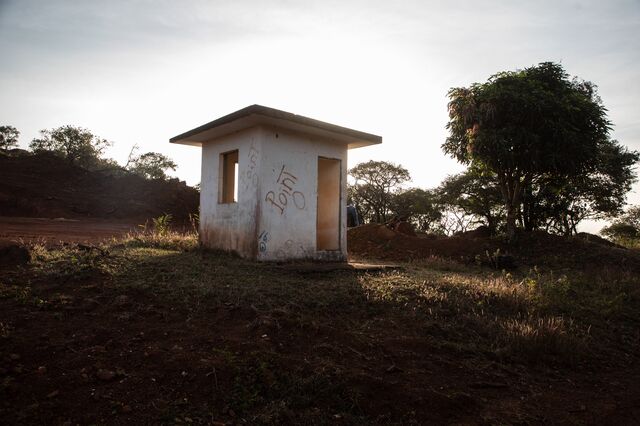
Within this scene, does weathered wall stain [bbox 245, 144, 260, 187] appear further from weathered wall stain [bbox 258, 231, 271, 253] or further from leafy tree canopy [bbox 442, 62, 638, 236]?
leafy tree canopy [bbox 442, 62, 638, 236]

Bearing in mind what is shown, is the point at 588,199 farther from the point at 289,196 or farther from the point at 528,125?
the point at 289,196

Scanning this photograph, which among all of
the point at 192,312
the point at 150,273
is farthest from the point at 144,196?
the point at 192,312

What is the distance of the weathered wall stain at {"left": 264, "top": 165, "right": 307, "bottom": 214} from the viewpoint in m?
7.98

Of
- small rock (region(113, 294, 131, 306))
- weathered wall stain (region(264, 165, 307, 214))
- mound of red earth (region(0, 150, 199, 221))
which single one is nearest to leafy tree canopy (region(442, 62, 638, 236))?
weathered wall stain (region(264, 165, 307, 214))

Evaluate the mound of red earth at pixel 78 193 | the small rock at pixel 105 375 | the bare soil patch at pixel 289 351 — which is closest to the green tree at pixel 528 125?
the bare soil patch at pixel 289 351

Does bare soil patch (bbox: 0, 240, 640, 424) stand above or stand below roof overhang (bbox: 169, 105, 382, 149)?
below

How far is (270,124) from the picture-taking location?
313 inches

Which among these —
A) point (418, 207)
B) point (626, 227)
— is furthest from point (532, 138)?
point (626, 227)

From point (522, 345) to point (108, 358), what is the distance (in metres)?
4.12

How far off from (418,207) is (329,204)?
13.2m

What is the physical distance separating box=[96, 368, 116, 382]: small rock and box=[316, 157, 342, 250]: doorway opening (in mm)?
6390

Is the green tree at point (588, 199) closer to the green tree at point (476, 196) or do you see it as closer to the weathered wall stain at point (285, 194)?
the green tree at point (476, 196)

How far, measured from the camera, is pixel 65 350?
133 inches

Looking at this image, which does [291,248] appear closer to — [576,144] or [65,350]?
[65,350]
